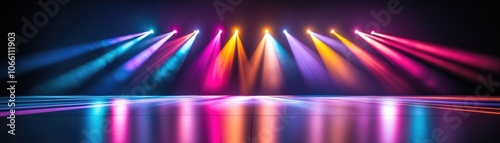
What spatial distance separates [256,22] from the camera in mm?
7305

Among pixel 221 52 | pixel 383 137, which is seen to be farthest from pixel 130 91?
pixel 383 137

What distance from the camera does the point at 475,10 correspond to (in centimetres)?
700

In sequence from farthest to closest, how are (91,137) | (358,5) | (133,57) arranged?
(133,57) < (358,5) < (91,137)

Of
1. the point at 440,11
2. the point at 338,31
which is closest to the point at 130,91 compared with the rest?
the point at 338,31

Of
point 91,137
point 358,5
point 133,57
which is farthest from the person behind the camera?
point 133,57

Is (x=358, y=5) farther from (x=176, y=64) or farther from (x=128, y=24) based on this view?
(x=128, y=24)

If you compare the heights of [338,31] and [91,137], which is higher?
[338,31]

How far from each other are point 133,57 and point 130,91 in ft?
2.54

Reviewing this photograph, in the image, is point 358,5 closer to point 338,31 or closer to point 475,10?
point 338,31

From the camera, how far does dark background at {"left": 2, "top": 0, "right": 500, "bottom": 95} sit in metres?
6.89

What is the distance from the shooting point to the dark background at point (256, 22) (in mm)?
6887

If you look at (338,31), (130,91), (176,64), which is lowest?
(130,91)

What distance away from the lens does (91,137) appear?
1807 mm

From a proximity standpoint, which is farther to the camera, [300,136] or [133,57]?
[133,57]
